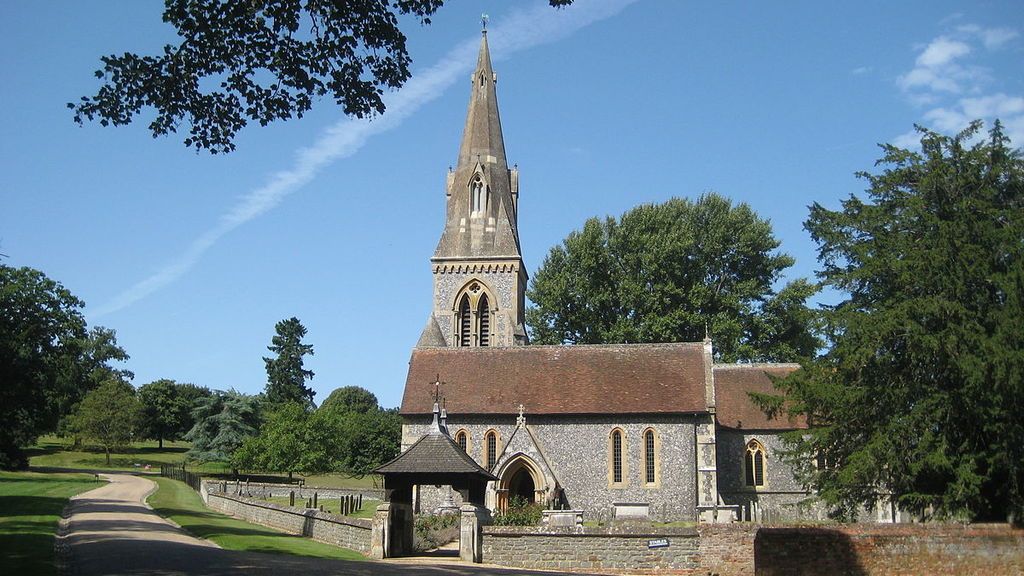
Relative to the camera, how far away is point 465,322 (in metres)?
53.2

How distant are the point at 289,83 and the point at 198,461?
6062 centimetres

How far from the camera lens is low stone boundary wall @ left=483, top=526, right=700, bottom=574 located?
2122 cm

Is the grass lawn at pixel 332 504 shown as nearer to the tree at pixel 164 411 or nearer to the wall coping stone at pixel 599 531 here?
the wall coping stone at pixel 599 531

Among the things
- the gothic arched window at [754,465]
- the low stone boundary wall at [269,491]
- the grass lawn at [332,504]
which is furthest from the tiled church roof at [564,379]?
the low stone boundary wall at [269,491]

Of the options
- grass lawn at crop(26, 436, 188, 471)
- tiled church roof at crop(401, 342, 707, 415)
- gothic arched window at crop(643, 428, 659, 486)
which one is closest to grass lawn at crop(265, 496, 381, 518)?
tiled church roof at crop(401, 342, 707, 415)

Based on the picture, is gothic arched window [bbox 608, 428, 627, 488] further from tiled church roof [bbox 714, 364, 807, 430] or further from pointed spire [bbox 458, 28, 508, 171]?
pointed spire [bbox 458, 28, 508, 171]

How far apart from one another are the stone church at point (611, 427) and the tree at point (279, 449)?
16.4 meters

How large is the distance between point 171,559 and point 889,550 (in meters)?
13.3

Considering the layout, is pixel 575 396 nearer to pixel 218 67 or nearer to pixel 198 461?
pixel 218 67

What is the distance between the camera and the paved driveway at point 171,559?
14641 millimetres

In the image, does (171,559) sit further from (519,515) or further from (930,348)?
(930,348)

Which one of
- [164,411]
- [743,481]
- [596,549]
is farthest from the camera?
[164,411]

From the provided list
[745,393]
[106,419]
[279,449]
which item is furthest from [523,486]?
[106,419]

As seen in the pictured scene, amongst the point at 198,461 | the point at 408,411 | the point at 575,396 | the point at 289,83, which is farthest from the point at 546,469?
the point at 198,461
